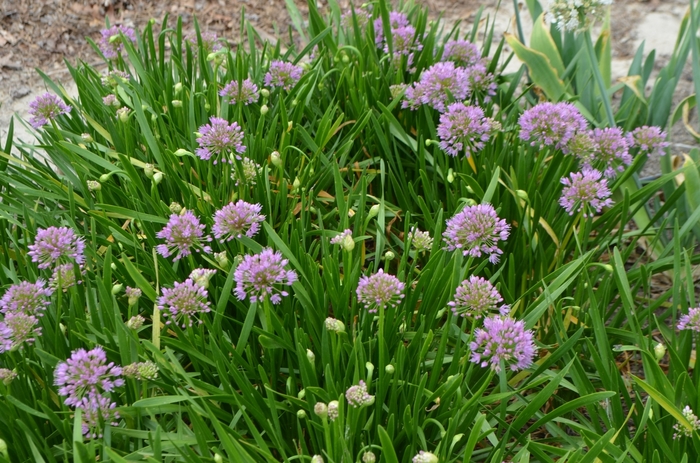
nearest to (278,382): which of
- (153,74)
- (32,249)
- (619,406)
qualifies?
(32,249)

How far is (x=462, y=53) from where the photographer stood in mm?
2643

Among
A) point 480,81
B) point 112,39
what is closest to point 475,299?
point 480,81

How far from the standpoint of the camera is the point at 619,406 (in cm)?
155

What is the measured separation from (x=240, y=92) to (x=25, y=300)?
1102 mm

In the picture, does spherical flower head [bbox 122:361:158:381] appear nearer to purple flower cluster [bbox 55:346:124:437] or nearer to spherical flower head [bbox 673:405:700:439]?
purple flower cluster [bbox 55:346:124:437]

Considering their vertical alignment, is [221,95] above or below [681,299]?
above

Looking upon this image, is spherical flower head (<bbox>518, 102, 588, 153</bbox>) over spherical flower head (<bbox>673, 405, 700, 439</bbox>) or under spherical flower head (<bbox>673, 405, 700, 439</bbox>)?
over

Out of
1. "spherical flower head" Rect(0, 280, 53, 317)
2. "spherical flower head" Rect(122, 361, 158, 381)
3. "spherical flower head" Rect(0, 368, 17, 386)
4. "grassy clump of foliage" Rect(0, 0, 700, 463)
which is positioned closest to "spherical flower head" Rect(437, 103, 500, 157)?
"grassy clump of foliage" Rect(0, 0, 700, 463)

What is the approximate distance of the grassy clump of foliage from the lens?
1.47 m

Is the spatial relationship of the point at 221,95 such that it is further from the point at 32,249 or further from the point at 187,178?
the point at 32,249

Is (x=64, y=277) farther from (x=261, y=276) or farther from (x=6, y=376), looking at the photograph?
(x=261, y=276)

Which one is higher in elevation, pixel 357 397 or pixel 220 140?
pixel 220 140

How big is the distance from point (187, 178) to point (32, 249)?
672 millimetres

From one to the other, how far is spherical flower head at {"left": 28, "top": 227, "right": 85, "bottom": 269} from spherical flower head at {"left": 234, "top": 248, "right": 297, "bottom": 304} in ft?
1.58
